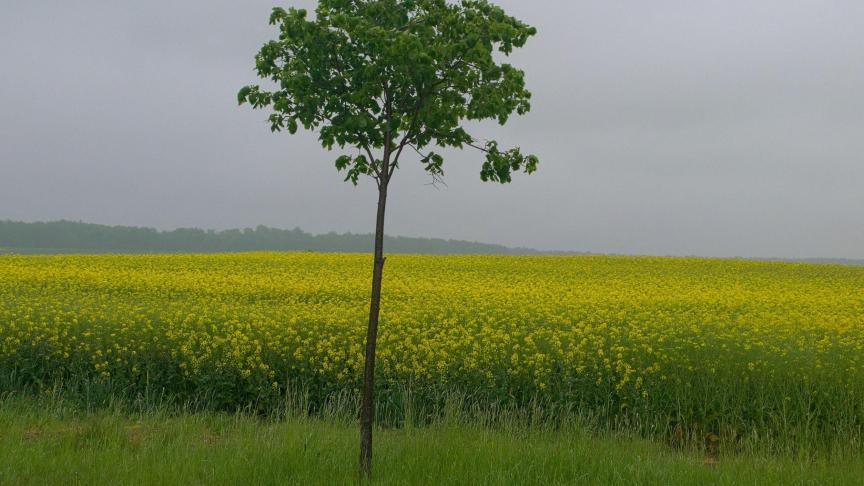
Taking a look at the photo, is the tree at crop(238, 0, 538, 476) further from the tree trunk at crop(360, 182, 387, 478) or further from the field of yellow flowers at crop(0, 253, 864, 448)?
the field of yellow flowers at crop(0, 253, 864, 448)

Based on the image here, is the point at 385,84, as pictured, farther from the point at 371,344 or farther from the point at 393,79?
the point at 371,344

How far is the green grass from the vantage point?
7492 mm

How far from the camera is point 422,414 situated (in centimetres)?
1070

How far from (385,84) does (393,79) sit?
0.41 ft

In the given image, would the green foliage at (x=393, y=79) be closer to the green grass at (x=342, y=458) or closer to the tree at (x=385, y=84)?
the tree at (x=385, y=84)

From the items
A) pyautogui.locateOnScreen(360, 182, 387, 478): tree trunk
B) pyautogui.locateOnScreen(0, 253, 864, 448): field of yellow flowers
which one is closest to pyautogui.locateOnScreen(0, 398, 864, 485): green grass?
pyautogui.locateOnScreen(360, 182, 387, 478): tree trunk

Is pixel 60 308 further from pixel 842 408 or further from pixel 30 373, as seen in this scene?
pixel 842 408

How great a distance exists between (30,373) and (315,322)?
5.19m

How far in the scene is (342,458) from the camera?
805 cm

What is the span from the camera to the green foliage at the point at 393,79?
7.50 meters

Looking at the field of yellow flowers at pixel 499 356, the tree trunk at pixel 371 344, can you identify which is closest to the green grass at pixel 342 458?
the tree trunk at pixel 371 344

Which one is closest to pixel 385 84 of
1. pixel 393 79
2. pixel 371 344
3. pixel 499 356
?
pixel 393 79

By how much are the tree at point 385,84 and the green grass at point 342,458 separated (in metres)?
0.78

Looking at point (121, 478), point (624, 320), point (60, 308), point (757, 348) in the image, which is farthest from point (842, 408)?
point (60, 308)
